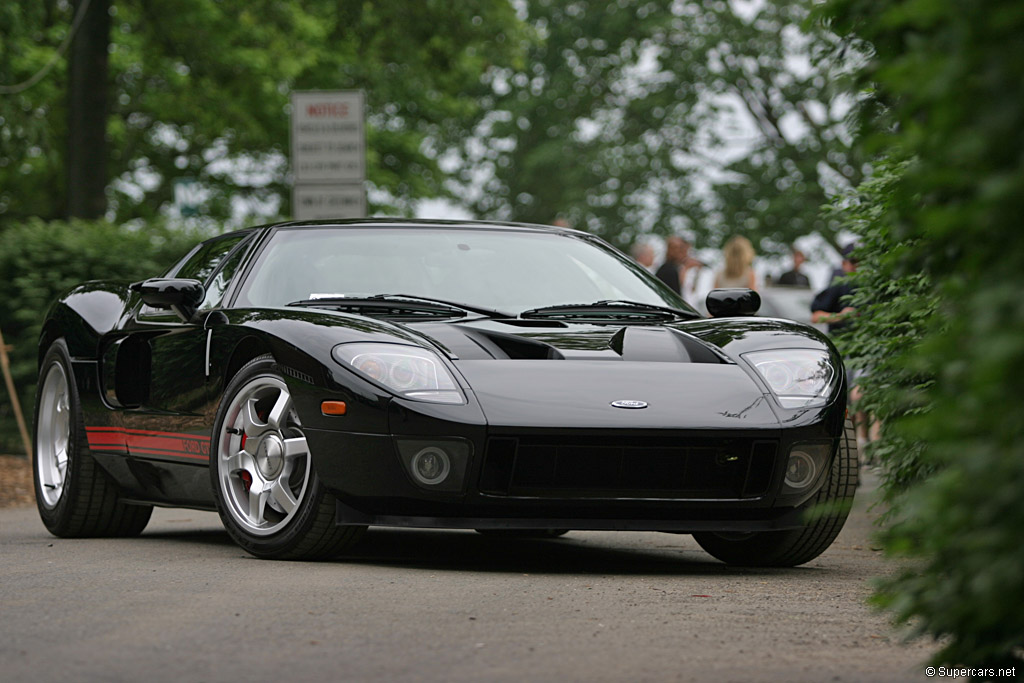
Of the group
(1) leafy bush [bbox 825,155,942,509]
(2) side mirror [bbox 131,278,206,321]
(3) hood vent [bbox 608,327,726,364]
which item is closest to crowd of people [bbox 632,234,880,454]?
(1) leafy bush [bbox 825,155,942,509]

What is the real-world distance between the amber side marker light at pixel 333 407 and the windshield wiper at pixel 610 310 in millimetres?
1071

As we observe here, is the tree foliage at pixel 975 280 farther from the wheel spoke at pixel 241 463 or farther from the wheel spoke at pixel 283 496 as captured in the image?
the wheel spoke at pixel 241 463

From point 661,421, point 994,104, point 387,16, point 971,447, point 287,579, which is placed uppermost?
point 387,16

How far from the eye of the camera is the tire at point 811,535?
20.1 ft

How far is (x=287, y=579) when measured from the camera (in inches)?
209

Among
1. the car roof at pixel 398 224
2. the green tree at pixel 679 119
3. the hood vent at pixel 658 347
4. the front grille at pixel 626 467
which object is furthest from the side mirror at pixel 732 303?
the green tree at pixel 679 119

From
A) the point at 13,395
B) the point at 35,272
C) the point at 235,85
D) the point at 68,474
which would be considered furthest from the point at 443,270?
the point at 235,85

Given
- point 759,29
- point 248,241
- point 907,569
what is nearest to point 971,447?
point 907,569

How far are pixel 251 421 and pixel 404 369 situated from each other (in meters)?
0.79

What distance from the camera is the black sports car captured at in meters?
5.60

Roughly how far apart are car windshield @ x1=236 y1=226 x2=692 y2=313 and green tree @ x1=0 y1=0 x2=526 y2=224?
1101 cm

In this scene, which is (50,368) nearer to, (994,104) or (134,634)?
(134,634)

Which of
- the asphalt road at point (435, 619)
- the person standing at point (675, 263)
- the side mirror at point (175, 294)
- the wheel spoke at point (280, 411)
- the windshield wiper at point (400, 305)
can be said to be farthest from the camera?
the person standing at point (675, 263)

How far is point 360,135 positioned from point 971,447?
1265 cm
